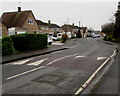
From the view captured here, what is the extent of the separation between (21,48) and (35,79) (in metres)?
10.2

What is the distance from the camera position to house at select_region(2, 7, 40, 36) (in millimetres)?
33994

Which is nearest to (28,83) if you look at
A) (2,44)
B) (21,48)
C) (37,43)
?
(2,44)

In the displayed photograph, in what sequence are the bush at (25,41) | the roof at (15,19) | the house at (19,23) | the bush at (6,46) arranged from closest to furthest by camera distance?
the bush at (6,46)
the bush at (25,41)
the house at (19,23)
the roof at (15,19)

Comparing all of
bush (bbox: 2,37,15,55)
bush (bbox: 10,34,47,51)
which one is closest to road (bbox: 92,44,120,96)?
bush (bbox: 2,37,15,55)

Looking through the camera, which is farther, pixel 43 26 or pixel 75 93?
pixel 43 26

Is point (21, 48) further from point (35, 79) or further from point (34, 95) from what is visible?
point (34, 95)

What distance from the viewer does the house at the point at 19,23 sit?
34.0 meters

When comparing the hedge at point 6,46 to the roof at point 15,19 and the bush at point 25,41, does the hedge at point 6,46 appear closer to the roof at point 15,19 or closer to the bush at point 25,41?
the bush at point 25,41

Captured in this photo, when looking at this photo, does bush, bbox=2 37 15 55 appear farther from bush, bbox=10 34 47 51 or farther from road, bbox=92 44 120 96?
road, bbox=92 44 120 96

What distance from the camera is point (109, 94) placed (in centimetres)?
466

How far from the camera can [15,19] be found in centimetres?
3744

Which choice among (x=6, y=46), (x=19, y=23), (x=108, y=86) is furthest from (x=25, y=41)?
(x=19, y=23)

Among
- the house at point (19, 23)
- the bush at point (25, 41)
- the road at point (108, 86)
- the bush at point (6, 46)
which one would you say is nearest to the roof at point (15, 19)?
the house at point (19, 23)

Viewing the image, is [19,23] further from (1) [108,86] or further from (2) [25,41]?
(1) [108,86]
